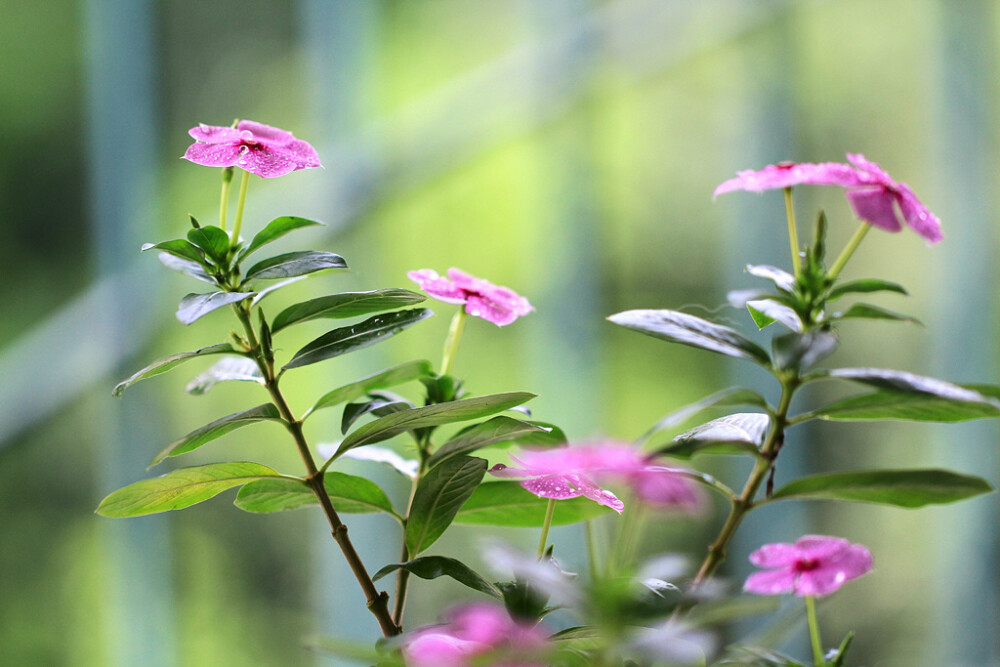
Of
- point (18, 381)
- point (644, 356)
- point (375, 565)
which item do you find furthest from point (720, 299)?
point (18, 381)

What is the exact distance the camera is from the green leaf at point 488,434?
377 mm

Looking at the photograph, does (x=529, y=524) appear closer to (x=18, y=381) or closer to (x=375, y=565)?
(x=375, y=565)

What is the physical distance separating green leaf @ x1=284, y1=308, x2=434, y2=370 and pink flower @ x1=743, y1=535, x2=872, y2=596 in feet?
0.59

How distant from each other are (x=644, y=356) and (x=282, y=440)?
78 centimetres

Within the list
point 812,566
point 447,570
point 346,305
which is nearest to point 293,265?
point 346,305

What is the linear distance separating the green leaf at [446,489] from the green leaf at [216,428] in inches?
2.7

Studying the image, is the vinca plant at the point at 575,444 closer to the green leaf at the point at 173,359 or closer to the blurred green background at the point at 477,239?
the green leaf at the point at 173,359

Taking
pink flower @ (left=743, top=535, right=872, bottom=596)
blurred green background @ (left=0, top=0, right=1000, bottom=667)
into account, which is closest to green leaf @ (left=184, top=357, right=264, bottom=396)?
pink flower @ (left=743, top=535, right=872, bottom=596)

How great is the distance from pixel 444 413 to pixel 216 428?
95 mm

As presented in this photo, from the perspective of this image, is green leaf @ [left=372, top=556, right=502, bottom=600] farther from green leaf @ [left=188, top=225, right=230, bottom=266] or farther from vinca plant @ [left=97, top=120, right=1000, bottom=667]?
green leaf @ [left=188, top=225, right=230, bottom=266]

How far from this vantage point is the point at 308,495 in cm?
43

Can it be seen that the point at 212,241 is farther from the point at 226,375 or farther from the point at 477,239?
the point at 477,239

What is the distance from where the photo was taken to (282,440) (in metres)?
1.94

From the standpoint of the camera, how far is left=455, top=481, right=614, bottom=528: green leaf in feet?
1.50
